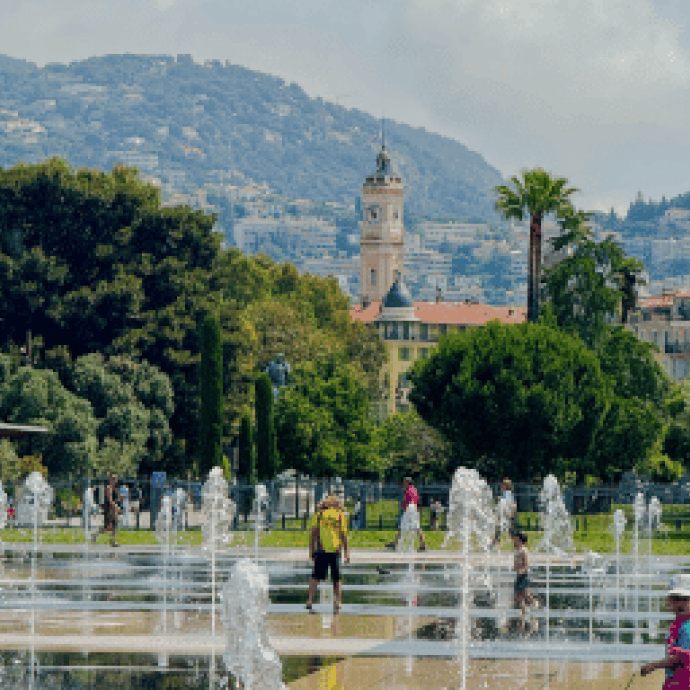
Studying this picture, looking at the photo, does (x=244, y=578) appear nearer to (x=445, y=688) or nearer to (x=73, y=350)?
(x=445, y=688)

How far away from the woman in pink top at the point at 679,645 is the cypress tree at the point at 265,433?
50.0 m

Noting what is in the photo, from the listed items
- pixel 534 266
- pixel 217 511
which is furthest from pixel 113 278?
pixel 217 511

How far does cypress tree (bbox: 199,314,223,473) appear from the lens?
2346 inches

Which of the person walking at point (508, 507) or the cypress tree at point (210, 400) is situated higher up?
the cypress tree at point (210, 400)

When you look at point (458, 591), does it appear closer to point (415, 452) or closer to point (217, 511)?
point (217, 511)

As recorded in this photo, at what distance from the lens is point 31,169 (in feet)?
229

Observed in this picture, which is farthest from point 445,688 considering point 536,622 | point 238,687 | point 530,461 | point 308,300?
point 308,300

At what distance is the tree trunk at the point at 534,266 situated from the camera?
61875 millimetres

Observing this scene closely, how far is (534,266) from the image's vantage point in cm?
6184

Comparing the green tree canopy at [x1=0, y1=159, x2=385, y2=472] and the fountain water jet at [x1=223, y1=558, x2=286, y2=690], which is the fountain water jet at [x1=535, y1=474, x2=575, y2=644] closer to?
the green tree canopy at [x1=0, y1=159, x2=385, y2=472]

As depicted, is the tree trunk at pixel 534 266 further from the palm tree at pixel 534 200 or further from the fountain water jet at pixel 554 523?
the fountain water jet at pixel 554 523

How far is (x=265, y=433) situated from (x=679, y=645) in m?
50.8

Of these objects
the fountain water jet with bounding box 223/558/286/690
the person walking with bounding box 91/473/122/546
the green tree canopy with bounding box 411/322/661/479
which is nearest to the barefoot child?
the fountain water jet with bounding box 223/558/286/690

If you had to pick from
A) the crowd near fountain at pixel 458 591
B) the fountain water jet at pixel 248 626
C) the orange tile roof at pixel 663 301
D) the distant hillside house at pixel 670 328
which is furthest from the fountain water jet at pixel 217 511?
the orange tile roof at pixel 663 301
